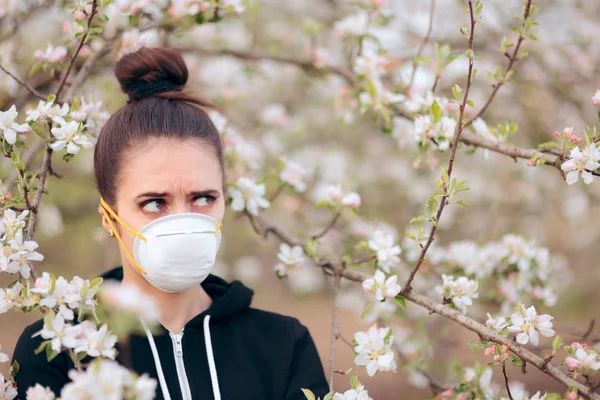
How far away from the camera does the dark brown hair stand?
1.65 metres

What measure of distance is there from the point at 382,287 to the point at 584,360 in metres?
0.50

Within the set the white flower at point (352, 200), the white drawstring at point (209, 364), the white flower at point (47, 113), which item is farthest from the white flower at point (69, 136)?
the white flower at point (352, 200)

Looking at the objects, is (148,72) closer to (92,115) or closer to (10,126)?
(92,115)

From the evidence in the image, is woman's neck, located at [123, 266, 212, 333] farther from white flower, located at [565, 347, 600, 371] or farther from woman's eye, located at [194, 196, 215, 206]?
white flower, located at [565, 347, 600, 371]

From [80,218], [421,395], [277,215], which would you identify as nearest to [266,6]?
Result: [277,215]

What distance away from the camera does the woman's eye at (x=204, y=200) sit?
163 centimetres

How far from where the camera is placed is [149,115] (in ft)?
5.48

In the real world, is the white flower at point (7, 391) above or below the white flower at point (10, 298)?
below

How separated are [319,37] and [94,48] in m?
2.03

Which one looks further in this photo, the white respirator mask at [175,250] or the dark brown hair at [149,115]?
the dark brown hair at [149,115]

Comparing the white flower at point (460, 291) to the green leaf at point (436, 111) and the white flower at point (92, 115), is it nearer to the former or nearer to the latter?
the green leaf at point (436, 111)

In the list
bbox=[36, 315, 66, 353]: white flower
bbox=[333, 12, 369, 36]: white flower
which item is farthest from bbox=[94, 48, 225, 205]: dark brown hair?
bbox=[333, 12, 369, 36]: white flower

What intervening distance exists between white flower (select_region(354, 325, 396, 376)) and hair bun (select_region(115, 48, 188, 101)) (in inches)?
34.3

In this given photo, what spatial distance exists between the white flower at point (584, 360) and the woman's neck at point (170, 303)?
972mm
